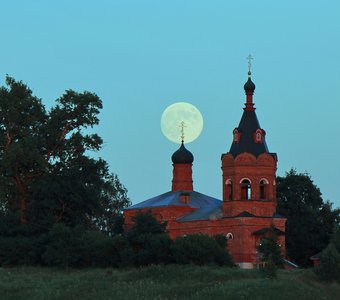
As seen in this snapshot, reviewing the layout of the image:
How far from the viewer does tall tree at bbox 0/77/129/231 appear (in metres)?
66.6

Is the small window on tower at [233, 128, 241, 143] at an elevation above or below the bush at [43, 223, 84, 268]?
above

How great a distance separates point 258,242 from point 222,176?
5.37m

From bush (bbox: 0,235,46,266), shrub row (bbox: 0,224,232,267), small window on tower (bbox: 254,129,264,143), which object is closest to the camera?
shrub row (bbox: 0,224,232,267)

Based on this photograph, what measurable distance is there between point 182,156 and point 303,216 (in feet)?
31.6

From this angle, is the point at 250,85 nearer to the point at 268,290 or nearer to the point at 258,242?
the point at 258,242

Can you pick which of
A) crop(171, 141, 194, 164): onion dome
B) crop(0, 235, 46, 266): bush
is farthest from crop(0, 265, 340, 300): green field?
crop(171, 141, 194, 164): onion dome

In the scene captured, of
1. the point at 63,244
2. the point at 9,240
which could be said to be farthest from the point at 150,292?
the point at 9,240

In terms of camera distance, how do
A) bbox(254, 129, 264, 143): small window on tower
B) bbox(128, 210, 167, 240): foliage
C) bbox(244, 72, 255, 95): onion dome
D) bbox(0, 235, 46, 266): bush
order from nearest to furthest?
1. bbox(128, 210, 167, 240): foliage
2. bbox(0, 235, 46, 266): bush
3. bbox(254, 129, 264, 143): small window on tower
4. bbox(244, 72, 255, 95): onion dome

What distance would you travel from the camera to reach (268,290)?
146ft

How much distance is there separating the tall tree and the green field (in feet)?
41.7

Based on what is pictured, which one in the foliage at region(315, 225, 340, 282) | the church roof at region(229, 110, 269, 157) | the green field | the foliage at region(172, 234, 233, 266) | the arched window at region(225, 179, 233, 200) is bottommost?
the green field

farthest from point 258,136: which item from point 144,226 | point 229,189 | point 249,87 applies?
point 144,226

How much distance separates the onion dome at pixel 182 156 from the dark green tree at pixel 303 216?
23.2 ft

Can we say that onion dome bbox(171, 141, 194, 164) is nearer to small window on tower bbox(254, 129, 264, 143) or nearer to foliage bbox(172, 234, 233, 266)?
small window on tower bbox(254, 129, 264, 143)
